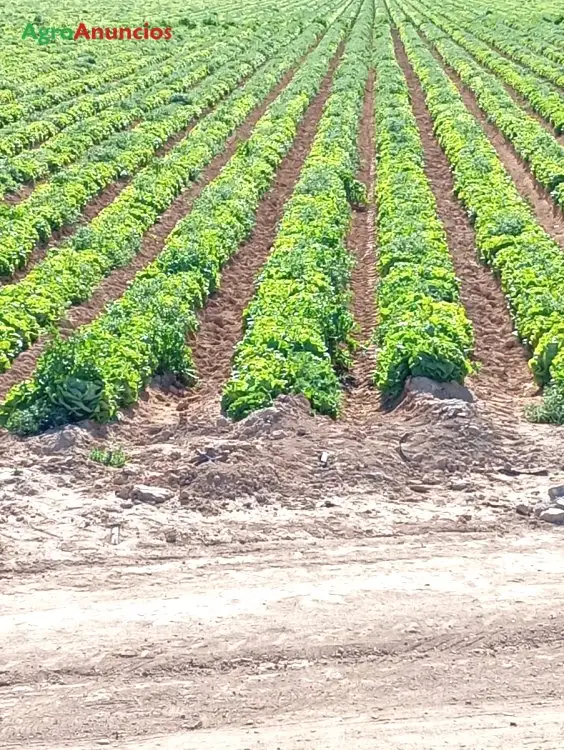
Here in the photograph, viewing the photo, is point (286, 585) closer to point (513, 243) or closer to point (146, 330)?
point (146, 330)

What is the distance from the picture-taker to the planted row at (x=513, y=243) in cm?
1374

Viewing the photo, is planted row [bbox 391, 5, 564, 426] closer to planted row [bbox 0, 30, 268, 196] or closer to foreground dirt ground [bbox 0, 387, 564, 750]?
foreground dirt ground [bbox 0, 387, 564, 750]

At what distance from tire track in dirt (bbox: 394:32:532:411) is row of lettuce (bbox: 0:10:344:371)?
659 cm

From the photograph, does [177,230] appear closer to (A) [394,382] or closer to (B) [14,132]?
(A) [394,382]

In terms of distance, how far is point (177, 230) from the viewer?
19625 millimetres

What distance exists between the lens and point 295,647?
763 centimetres

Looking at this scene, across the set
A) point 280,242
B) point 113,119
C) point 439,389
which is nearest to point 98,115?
point 113,119

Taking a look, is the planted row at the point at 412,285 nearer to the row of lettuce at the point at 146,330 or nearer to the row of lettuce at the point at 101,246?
the row of lettuce at the point at 146,330

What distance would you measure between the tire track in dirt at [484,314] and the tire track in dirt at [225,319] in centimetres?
374

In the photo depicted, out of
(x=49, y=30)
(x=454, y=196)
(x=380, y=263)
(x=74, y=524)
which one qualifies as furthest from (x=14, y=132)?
(x=49, y=30)

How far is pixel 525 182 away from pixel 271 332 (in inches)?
563

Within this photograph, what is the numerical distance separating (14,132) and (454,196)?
1442 centimetres

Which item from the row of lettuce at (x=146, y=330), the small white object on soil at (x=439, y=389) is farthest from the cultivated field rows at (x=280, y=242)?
the small white object on soil at (x=439, y=389)

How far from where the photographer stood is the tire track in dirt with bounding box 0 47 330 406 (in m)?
14.0
